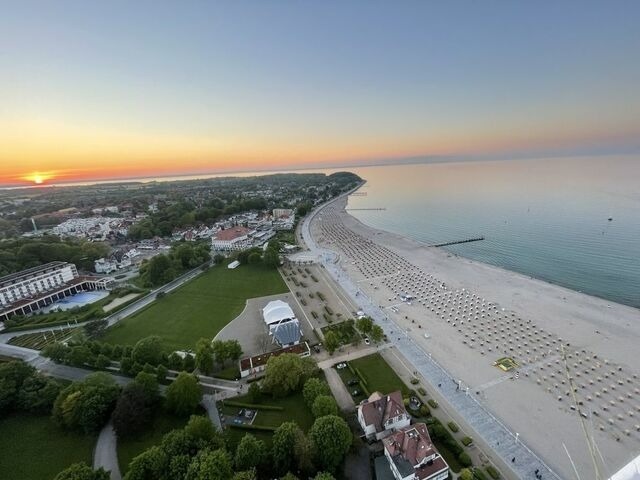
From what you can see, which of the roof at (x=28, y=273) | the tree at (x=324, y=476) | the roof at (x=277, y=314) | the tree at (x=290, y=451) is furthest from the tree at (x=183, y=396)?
the roof at (x=28, y=273)

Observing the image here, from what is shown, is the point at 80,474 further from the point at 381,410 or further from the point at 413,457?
the point at 413,457

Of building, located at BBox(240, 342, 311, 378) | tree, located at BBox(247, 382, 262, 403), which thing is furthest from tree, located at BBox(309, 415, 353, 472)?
building, located at BBox(240, 342, 311, 378)

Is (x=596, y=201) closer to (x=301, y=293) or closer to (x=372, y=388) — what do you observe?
(x=301, y=293)

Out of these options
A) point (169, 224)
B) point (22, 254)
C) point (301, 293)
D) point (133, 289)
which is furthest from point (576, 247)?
point (22, 254)

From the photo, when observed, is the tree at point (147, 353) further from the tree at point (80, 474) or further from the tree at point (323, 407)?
the tree at point (323, 407)

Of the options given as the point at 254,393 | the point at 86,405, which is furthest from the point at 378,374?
the point at 86,405
